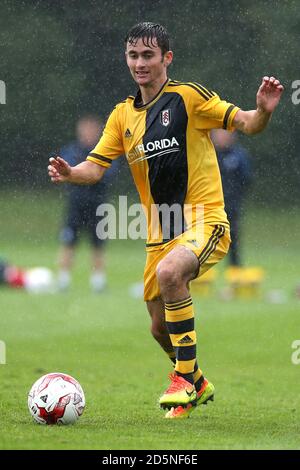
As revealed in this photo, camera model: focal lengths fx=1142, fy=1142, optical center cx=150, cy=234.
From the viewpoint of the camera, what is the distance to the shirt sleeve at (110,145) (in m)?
6.55

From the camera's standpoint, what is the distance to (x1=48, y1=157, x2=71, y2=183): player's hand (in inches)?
244

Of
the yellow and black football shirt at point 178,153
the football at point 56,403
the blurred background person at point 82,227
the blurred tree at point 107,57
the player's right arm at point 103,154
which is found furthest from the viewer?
the blurred background person at point 82,227

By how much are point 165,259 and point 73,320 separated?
551 cm

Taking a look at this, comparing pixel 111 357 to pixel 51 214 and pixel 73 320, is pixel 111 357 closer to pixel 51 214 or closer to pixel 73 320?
pixel 73 320

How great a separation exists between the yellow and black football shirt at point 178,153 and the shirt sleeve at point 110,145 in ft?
0.47

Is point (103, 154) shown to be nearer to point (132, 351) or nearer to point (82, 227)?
point (132, 351)

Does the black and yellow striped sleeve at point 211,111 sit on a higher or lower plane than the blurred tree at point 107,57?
lower

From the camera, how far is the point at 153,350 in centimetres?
991

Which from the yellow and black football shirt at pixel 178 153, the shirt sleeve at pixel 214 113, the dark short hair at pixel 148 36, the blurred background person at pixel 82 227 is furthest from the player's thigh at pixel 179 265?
the blurred background person at pixel 82 227

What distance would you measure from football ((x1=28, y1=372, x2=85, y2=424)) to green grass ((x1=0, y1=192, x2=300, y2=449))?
0.06 m

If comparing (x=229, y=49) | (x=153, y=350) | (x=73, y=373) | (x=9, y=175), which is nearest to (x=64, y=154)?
(x=9, y=175)

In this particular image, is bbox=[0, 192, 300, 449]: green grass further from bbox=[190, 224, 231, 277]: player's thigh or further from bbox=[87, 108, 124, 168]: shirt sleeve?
bbox=[87, 108, 124, 168]: shirt sleeve

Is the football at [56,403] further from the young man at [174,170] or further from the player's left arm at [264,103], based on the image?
the player's left arm at [264,103]

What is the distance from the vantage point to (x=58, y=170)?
20.5 ft
